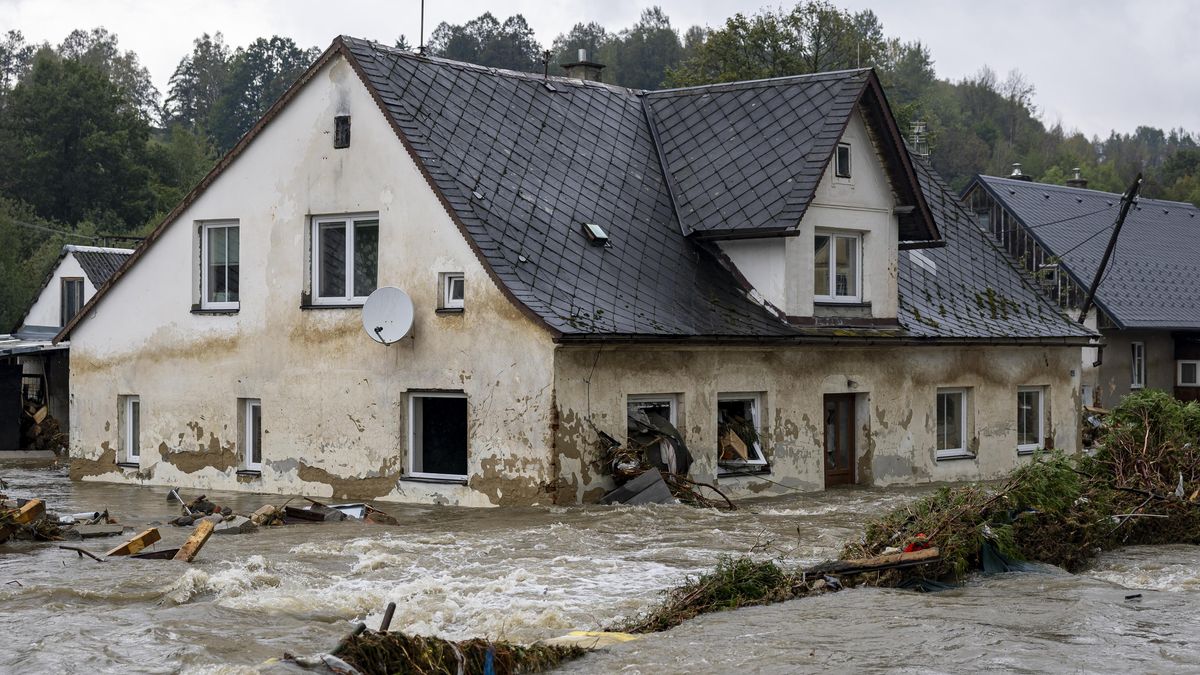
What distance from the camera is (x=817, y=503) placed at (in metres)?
21.3

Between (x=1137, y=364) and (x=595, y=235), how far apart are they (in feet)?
100

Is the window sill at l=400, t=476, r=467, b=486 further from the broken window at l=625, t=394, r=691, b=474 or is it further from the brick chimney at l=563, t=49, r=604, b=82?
the brick chimney at l=563, t=49, r=604, b=82

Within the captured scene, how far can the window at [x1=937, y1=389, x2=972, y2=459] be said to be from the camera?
2578cm

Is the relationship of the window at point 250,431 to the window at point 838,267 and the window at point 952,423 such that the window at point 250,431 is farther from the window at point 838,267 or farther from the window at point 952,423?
the window at point 952,423

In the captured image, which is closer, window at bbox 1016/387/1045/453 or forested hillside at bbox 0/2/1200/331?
window at bbox 1016/387/1045/453

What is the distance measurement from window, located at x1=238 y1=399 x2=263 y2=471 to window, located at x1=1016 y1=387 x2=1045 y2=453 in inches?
513

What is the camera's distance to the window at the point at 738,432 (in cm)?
2180

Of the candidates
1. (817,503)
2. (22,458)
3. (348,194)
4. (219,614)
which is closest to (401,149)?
(348,194)

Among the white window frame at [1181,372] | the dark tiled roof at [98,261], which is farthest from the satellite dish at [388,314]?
the white window frame at [1181,372]

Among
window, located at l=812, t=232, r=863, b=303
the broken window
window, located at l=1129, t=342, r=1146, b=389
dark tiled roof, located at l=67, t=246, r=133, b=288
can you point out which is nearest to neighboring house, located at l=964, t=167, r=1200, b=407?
window, located at l=1129, t=342, r=1146, b=389

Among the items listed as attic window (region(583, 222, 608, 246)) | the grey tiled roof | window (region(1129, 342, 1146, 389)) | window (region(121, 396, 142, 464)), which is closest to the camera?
the grey tiled roof

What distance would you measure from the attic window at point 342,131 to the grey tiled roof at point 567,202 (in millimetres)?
725

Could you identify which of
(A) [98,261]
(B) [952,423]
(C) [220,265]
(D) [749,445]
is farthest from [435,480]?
(A) [98,261]

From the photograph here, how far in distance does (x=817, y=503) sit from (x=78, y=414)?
457 inches
